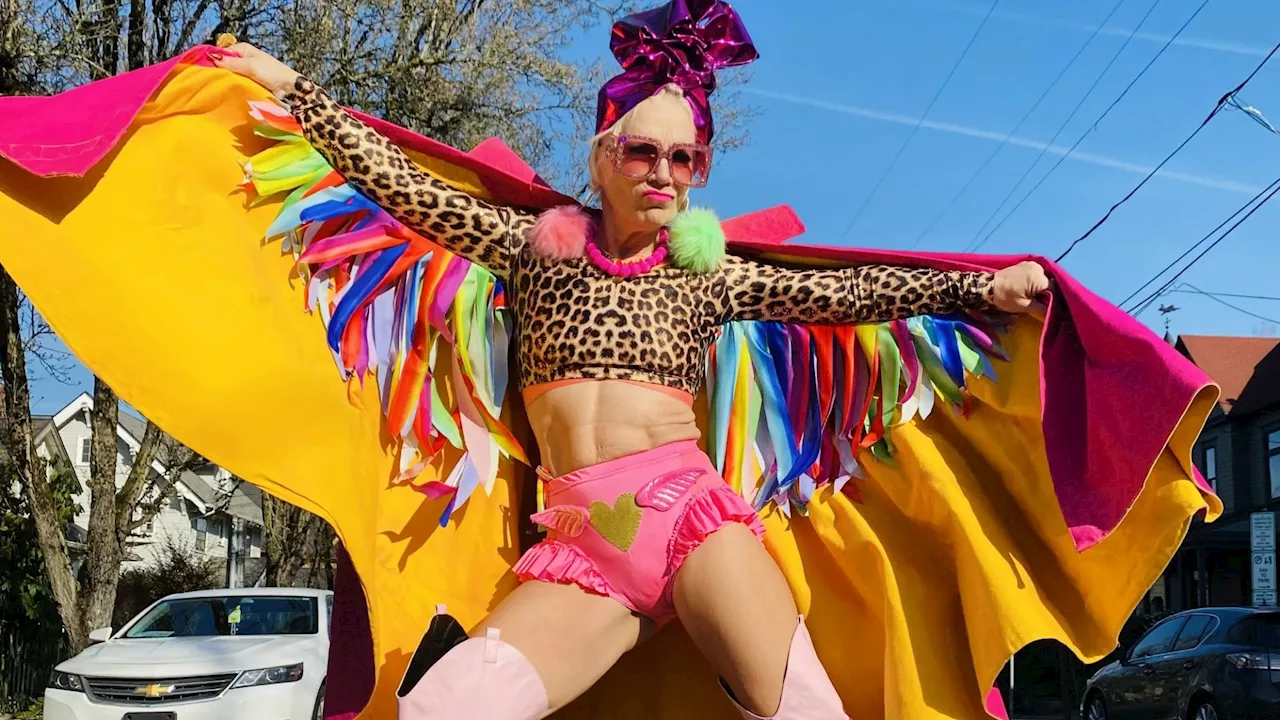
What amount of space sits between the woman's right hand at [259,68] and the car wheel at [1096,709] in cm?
1121

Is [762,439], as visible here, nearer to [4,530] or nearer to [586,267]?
[586,267]

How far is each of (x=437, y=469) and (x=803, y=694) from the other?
1036 millimetres

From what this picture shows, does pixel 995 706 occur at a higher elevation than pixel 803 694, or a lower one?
lower

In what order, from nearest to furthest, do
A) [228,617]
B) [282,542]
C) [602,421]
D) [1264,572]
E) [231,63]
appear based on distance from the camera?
[602,421], [231,63], [228,617], [1264,572], [282,542]

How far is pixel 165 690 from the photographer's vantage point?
7.84 m

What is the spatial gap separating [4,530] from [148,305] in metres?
14.4

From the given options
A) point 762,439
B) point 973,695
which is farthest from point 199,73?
point 973,695

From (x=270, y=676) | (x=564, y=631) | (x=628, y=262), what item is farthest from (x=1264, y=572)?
(x=564, y=631)

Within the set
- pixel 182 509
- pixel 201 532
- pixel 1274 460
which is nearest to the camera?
pixel 1274 460

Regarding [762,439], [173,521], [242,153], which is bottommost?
[173,521]

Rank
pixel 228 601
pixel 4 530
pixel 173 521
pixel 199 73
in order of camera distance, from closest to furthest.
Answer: pixel 199 73
pixel 228 601
pixel 4 530
pixel 173 521

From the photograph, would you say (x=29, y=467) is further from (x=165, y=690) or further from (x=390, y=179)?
(x=390, y=179)

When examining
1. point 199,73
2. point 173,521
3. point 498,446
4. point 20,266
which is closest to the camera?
point 20,266

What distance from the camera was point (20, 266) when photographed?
2.58 metres
